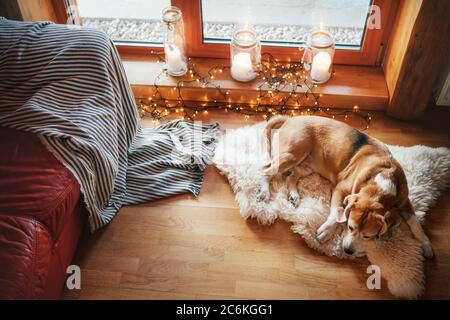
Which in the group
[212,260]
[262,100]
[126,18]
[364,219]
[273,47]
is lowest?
[212,260]

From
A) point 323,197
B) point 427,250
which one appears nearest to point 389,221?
point 427,250

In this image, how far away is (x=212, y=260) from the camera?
6.33ft

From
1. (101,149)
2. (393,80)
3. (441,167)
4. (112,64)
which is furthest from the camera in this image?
(393,80)

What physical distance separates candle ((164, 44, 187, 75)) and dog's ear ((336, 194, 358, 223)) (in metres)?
1.38

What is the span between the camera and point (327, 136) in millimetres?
2141

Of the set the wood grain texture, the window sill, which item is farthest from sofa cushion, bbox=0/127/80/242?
the wood grain texture

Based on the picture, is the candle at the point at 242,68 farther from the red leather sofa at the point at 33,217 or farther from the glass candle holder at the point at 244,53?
the red leather sofa at the point at 33,217

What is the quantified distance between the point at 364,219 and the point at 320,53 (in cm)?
118

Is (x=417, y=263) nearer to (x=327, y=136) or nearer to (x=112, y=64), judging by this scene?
(x=327, y=136)

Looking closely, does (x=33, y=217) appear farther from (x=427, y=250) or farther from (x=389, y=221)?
(x=427, y=250)

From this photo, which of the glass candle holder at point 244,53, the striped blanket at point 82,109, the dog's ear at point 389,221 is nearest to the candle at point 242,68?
the glass candle holder at point 244,53

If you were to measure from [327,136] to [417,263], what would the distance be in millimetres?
720

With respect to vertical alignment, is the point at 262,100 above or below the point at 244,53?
below
